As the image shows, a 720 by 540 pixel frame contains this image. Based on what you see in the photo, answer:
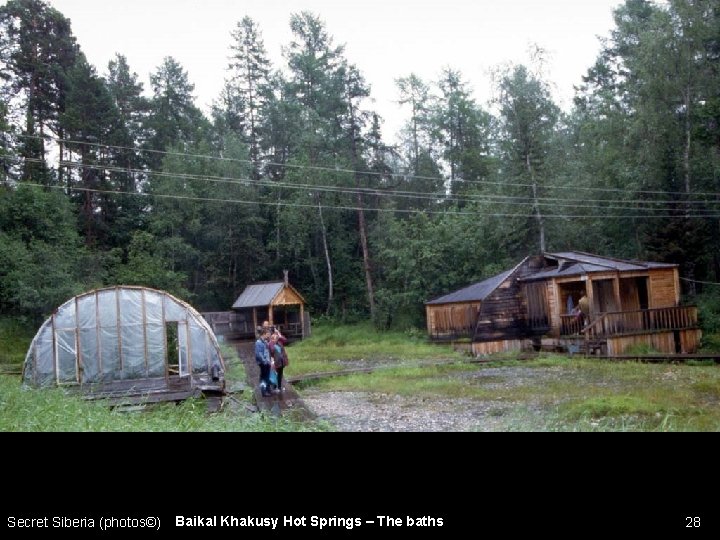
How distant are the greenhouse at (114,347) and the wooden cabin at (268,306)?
14.9m

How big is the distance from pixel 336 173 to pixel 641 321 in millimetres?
19122

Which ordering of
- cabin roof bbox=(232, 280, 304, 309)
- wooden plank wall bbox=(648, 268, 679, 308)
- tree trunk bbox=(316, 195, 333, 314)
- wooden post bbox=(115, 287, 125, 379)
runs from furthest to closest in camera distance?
1. tree trunk bbox=(316, 195, 333, 314)
2. cabin roof bbox=(232, 280, 304, 309)
3. wooden plank wall bbox=(648, 268, 679, 308)
4. wooden post bbox=(115, 287, 125, 379)

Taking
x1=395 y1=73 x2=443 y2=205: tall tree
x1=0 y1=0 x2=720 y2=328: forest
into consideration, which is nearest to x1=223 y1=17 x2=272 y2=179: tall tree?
x1=0 y1=0 x2=720 y2=328: forest

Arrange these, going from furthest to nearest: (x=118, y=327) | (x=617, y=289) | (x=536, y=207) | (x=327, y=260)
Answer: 1. (x=327, y=260)
2. (x=536, y=207)
3. (x=617, y=289)
4. (x=118, y=327)

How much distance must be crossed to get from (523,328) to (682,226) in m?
7.08

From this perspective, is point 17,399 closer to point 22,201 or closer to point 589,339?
point 22,201

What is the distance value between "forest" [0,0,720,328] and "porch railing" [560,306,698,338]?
14.5 feet

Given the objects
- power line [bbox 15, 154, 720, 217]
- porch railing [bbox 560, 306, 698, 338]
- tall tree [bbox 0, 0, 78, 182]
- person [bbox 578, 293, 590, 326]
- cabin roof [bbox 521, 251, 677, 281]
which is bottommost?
porch railing [bbox 560, 306, 698, 338]

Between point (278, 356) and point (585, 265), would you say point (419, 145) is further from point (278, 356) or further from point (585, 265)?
point (278, 356)

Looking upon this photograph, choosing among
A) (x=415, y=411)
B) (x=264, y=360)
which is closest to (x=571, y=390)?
(x=415, y=411)

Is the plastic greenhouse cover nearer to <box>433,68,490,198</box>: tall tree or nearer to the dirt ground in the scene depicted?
the dirt ground

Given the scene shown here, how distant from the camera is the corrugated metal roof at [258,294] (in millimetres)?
27359

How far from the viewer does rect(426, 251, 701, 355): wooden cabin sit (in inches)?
728

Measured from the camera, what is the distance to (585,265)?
20.2 metres
